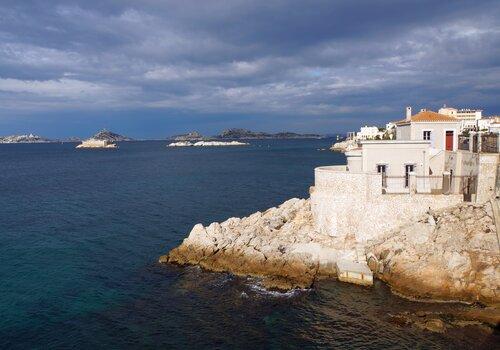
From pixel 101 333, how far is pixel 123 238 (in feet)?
59.5

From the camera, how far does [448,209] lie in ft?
91.6

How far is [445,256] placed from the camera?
25094 millimetres

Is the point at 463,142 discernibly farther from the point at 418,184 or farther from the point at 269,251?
the point at 269,251

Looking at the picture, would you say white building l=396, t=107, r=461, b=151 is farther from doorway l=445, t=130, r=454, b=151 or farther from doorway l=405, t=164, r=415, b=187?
doorway l=405, t=164, r=415, b=187

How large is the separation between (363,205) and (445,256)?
242 inches

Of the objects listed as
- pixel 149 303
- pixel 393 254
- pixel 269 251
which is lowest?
pixel 149 303

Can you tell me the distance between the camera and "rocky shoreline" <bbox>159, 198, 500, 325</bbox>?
24.0 m

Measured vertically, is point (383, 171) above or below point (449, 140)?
below

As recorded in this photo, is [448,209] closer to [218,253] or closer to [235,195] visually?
[218,253]

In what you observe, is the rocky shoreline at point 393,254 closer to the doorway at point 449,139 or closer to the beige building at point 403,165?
the beige building at point 403,165

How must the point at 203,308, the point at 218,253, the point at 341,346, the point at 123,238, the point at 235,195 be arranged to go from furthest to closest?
1. the point at 235,195
2. the point at 123,238
3. the point at 218,253
4. the point at 203,308
5. the point at 341,346

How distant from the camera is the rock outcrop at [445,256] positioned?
77.7 ft

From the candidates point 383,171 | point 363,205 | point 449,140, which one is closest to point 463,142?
point 449,140

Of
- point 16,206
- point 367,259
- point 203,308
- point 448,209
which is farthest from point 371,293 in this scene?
point 16,206
